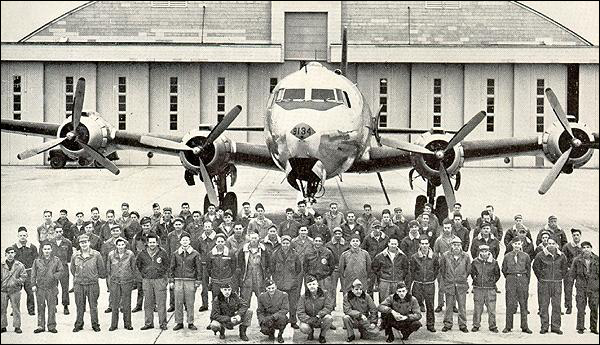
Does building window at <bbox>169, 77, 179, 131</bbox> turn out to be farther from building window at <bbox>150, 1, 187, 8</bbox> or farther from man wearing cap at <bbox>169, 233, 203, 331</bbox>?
man wearing cap at <bbox>169, 233, 203, 331</bbox>

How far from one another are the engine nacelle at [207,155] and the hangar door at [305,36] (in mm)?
27658

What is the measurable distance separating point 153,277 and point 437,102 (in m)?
37.7

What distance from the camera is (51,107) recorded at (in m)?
44.8

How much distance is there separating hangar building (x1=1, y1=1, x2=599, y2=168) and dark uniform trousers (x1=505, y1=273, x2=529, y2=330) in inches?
1365

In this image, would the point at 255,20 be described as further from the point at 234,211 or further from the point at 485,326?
the point at 485,326

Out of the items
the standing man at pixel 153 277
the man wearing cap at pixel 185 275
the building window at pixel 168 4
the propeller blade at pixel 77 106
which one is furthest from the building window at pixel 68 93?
the man wearing cap at pixel 185 275

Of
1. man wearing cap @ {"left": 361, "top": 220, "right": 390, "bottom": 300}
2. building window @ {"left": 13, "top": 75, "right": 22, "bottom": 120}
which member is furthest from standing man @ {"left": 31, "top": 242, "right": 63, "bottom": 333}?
building window @ {"left": 13, "top": 75, "right": 22, "bottom": 120}

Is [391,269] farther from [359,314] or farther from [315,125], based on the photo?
[315,125]

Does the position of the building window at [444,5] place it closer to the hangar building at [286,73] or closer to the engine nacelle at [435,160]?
the hangar building at [286,73]

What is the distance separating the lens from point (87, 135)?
19141 millimetres

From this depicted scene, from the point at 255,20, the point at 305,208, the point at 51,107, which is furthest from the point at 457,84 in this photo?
the point at 305,208

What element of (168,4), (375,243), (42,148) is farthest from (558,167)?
(168,4)

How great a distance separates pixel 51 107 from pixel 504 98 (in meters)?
32.2

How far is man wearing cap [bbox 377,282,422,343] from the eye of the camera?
32.0 ft
